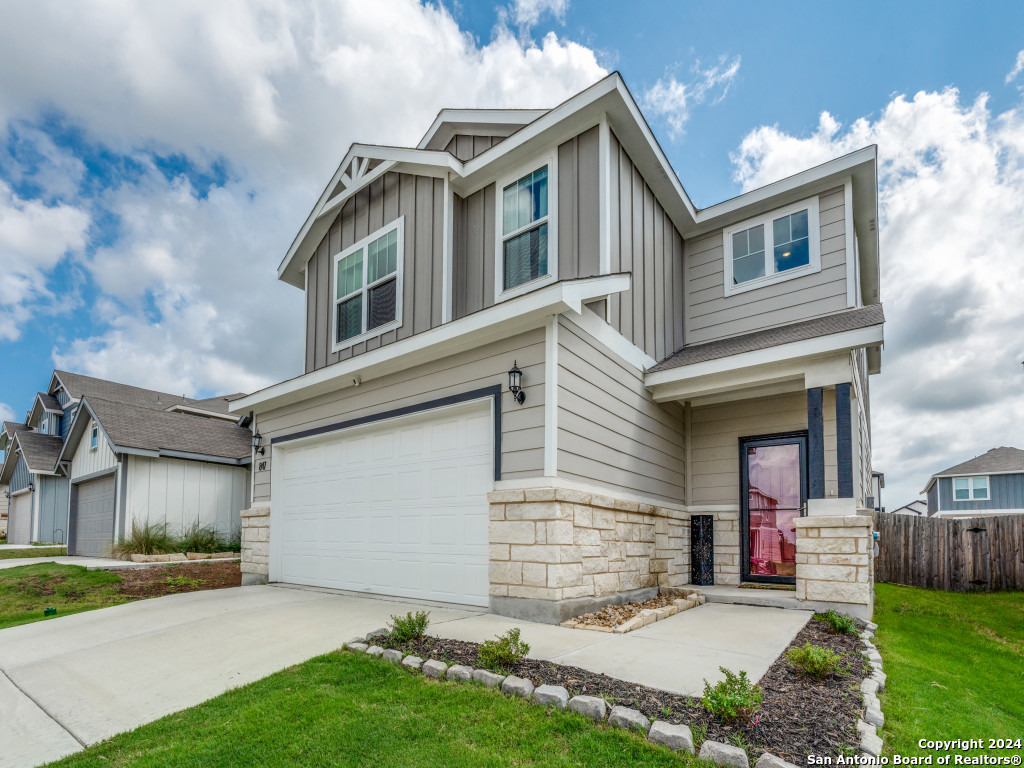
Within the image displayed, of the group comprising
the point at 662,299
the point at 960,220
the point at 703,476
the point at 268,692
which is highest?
the point at 960,220

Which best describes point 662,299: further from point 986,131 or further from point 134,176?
point 134,176

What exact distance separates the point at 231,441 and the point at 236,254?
554 cm

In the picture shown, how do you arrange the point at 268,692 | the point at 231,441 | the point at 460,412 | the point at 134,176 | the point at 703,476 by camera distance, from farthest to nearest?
1. the point at 231,441
2. the point at 134,176
3. the point at 703,476
4. the point at 460,412
5. the point at 268,692

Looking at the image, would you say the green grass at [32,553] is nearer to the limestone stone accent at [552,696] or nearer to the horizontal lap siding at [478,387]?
the horizontal lap siding at [478,387]

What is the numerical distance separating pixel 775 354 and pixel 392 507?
5.08 meters

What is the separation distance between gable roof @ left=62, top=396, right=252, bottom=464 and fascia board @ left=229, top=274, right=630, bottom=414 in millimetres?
7870

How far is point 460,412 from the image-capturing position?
7.01 metres

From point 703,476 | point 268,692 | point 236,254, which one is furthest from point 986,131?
point 236,254

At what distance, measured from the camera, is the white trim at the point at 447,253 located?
8570 mm

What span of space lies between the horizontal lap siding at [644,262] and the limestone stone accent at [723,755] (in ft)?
17.2

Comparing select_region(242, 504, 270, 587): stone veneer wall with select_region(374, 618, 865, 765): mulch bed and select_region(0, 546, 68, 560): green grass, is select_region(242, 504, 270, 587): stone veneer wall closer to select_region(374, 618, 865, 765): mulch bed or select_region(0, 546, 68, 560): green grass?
select_region(374, 618, 865, 765): mulch bed

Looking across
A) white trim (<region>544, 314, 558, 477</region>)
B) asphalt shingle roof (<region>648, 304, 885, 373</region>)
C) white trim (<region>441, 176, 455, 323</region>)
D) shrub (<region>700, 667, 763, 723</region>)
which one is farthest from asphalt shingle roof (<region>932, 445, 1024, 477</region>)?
shrub (<region>700, 667, 763, 723</region>)

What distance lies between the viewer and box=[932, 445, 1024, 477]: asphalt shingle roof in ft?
78.8

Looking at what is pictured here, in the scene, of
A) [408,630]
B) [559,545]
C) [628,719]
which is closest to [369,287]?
[559,545]
